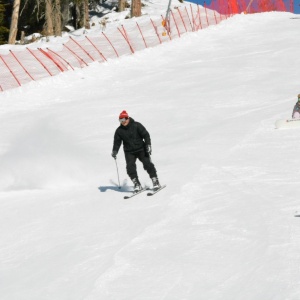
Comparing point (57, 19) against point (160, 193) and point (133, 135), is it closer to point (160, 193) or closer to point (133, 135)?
point (133, 135)

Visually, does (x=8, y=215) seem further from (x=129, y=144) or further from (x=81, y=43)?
(x=81, y=43)

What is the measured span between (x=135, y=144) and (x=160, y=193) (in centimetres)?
89

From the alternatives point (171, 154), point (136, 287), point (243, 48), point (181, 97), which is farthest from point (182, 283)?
point (243, 48)

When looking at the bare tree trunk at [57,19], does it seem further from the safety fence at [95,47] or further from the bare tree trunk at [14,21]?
the safety fence at [95,47]

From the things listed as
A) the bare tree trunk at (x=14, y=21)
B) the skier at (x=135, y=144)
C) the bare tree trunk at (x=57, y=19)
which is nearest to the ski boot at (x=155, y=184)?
the skier at (x=135, y=144)

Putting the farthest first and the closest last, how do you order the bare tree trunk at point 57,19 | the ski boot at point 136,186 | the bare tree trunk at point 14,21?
the bare tree trunk at point 57,19 < the bare tree trunk at point 14,21 < the ski boot at point 136,186

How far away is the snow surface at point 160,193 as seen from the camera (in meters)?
6.72

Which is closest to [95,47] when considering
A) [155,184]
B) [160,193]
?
[155,184]

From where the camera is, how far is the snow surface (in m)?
6.72

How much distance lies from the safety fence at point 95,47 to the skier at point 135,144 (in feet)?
47.2

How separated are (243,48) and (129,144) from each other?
772 inches

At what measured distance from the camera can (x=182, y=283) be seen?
6.46m

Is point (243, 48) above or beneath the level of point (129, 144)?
beneath

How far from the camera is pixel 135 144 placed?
1071 cm
